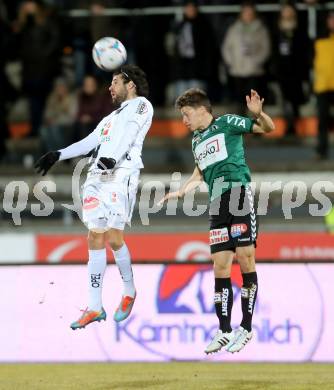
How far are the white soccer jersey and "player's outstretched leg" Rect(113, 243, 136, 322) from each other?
810 mm

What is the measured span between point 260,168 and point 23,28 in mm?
4311

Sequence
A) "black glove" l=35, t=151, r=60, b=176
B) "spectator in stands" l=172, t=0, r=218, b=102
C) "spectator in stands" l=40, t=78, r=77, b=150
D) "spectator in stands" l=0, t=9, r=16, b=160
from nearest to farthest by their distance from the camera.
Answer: "black glove" l=35, t=151, r=60, b=176 < "spectator in stands" l=172, t=0, r=218, b=102 < "spectator in stands" l=40, t=78, r=77, b=150 < "spectator in stands" l=0, t=9, r=16, b=160

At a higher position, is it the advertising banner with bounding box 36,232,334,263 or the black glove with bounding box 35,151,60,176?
the black glove with bounding box 35,151,60,176

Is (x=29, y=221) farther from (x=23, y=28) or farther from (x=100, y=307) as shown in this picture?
(x=100, y=307)

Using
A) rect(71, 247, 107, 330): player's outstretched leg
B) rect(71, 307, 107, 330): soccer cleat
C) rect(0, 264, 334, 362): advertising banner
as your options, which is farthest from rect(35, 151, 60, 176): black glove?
rect(0, 264, 334, 362): advertising banner

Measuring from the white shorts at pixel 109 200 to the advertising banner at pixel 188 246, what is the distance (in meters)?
5.62

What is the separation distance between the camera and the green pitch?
1099cm

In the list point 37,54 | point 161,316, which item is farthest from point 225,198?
point 37,54

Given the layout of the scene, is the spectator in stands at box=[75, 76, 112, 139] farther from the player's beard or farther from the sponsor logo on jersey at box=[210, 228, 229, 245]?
the sponsor logo on jersey at box=[210, 228, 229, 245]

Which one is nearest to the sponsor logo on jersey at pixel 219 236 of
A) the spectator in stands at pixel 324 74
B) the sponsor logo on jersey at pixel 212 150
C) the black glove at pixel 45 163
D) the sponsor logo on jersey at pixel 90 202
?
the sponsor logo on jersey at pixel 212 150

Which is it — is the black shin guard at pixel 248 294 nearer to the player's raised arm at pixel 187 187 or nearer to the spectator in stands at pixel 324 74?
the player's raised arm at pixel 187 187

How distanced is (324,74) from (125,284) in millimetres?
7209

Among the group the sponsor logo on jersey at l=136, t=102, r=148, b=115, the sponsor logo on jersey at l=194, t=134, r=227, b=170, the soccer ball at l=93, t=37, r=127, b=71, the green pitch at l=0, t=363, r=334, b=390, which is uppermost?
the soccer ball at l=93, t=37, r=127, b=71

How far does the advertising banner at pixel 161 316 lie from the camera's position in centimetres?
1320
